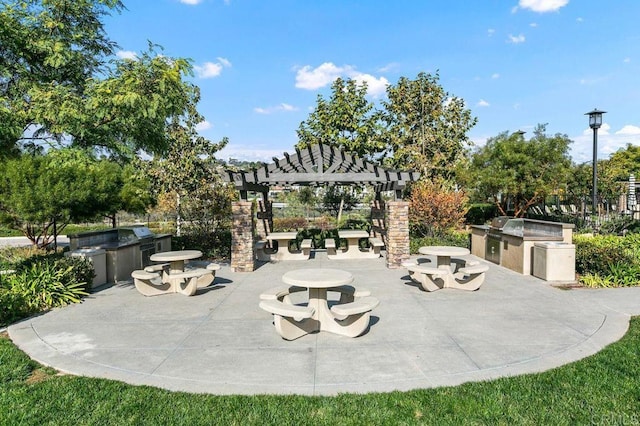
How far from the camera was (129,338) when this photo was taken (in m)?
5.10

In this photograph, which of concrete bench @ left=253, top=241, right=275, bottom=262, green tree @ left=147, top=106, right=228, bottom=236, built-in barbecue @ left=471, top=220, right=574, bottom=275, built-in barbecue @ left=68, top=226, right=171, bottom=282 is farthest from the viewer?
green tree @ left=147, top=106, right=228, bottom=236

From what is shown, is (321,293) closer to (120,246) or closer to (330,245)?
(120,246)

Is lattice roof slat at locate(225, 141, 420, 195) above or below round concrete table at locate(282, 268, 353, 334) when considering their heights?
above

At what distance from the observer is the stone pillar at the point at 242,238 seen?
10.0 meters

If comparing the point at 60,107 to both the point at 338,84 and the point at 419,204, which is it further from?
the point at 338,84

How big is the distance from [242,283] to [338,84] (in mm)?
11884

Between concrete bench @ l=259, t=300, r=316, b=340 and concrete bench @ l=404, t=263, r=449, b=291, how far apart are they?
3215 mm

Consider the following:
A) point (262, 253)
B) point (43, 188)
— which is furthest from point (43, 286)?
point (262, 253)

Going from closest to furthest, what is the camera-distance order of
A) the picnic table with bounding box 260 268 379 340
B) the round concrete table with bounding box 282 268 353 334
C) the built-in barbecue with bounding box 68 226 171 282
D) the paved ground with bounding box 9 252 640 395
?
the paved ground with bounding box 9 252 640 395 < the picnic table with bounding box 260 268 379 340 < the round concrete table with bounding box 282 268 353 334 < the built-in barbecue with bounding box 68 226 171 282

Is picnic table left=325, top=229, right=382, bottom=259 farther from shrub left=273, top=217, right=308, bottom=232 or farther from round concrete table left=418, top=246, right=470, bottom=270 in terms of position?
shrub left=273, top=217, right=308, bottom=232

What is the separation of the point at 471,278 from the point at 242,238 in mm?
5625

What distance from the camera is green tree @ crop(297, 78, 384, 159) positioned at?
17.1 m

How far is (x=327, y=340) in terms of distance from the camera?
4.98 metres

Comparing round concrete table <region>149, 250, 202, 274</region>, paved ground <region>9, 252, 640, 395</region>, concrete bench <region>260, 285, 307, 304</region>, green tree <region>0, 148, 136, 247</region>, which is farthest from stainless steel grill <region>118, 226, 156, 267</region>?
concrete bench <region>260, 285, 307, 304</region>
